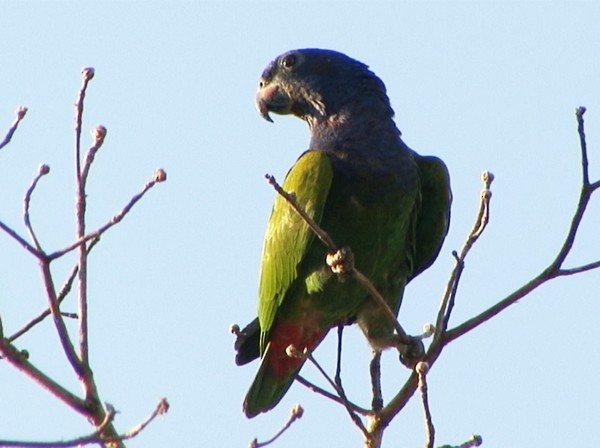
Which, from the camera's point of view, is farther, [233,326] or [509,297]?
[233,326]

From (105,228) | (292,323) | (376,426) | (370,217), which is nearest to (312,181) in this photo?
(370,217)

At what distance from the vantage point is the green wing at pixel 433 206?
21.1 feet

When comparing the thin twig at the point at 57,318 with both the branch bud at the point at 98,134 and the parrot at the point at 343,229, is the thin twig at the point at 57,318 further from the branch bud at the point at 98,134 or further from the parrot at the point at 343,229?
the parrot at the point at 343,229

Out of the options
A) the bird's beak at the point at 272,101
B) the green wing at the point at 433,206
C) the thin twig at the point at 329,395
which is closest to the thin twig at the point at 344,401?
the thin twig at the point at 329,395

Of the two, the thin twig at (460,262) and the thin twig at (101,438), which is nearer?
the thin twig at (101,438)

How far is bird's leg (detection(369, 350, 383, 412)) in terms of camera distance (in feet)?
15.4

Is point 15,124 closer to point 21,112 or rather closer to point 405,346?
point 21,112

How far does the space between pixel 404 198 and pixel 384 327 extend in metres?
0.78

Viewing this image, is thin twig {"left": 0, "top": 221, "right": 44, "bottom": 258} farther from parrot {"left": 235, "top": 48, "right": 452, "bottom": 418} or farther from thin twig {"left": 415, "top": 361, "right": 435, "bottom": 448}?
parrot {"left": 235, "top": 48, "right": 452, "bottom": 418}

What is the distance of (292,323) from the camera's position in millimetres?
6195

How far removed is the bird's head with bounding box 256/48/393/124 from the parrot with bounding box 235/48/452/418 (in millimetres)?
11

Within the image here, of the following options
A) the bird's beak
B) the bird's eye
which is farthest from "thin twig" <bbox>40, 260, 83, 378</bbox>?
the bird's eye

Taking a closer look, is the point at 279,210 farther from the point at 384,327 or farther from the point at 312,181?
the point at 384,327

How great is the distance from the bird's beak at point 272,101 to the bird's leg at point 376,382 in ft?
8.10
